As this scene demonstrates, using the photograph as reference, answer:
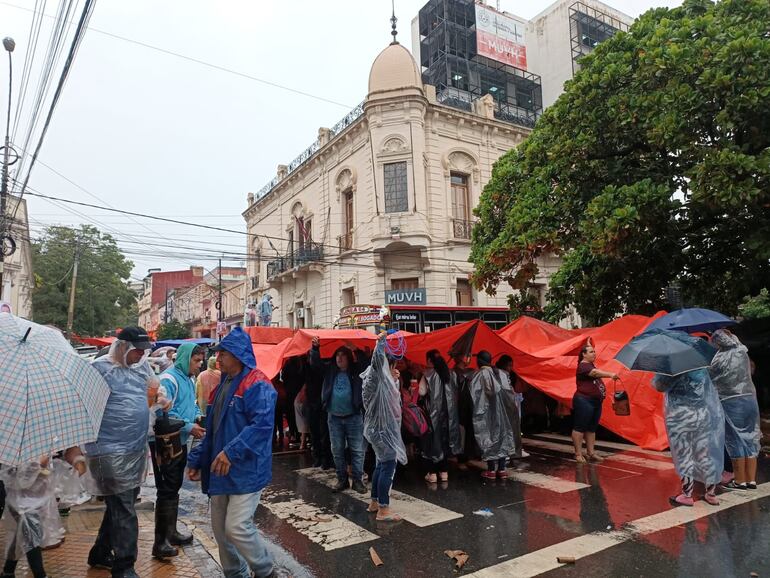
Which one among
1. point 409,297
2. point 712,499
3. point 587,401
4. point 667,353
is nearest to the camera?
point 712,499

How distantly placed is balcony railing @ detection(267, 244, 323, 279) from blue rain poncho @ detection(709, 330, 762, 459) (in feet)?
61.6

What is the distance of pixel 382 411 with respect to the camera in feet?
18.1

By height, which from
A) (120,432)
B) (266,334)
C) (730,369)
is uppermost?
(266,334)

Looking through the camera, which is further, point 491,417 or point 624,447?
point 624,447

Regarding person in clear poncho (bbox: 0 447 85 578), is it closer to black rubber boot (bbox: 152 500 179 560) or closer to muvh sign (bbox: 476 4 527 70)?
black rubber boot (bbox: 152 500 179 560)

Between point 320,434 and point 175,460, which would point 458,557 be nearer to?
point 175,460

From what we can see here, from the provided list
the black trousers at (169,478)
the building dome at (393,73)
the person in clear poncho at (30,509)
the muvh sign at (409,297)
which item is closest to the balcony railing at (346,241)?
the muvh sign at (409,297)

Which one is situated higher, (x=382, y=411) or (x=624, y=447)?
(x=382, y=411)

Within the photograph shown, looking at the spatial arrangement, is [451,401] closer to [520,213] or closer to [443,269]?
[520,213]

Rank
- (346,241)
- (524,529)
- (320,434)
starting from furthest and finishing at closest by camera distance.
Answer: (346,241)
(320,434)
(524,529)

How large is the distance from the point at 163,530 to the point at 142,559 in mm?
261

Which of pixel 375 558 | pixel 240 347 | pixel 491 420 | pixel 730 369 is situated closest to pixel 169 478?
pixel 240 347

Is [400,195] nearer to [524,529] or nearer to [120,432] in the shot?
[524,529]

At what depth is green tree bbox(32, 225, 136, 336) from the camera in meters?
34.2
